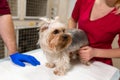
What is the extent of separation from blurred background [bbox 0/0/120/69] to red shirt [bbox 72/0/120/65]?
922mm

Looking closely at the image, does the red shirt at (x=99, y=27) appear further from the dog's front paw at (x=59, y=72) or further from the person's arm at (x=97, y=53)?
the dog's front paw at (x=59, y=72)

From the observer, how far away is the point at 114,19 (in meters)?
0.96

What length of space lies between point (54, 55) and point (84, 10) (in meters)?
0.37

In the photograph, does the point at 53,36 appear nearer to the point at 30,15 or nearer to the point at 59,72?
the point at 59,72

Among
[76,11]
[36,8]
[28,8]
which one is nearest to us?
[76,11]

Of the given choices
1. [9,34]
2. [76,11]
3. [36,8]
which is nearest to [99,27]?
[76,11]

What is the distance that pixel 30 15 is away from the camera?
2240 mm

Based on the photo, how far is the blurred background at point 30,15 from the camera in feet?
6.53

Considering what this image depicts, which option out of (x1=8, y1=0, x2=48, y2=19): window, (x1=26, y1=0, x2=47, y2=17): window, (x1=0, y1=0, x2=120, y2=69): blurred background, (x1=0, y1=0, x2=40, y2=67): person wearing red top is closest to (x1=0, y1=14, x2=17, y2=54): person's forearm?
(x1=0, y1=0, x2=40, y2=67): person wearing red top

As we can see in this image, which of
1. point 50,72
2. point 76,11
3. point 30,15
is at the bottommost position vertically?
point 50,72

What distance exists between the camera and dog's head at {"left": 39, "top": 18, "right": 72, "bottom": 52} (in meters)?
0.88

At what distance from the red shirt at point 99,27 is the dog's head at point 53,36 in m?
0.21

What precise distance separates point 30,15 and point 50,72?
58.2 inches

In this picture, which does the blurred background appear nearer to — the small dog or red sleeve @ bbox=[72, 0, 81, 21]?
red sleeve @ bbox=[72, 0, 81, 21]
